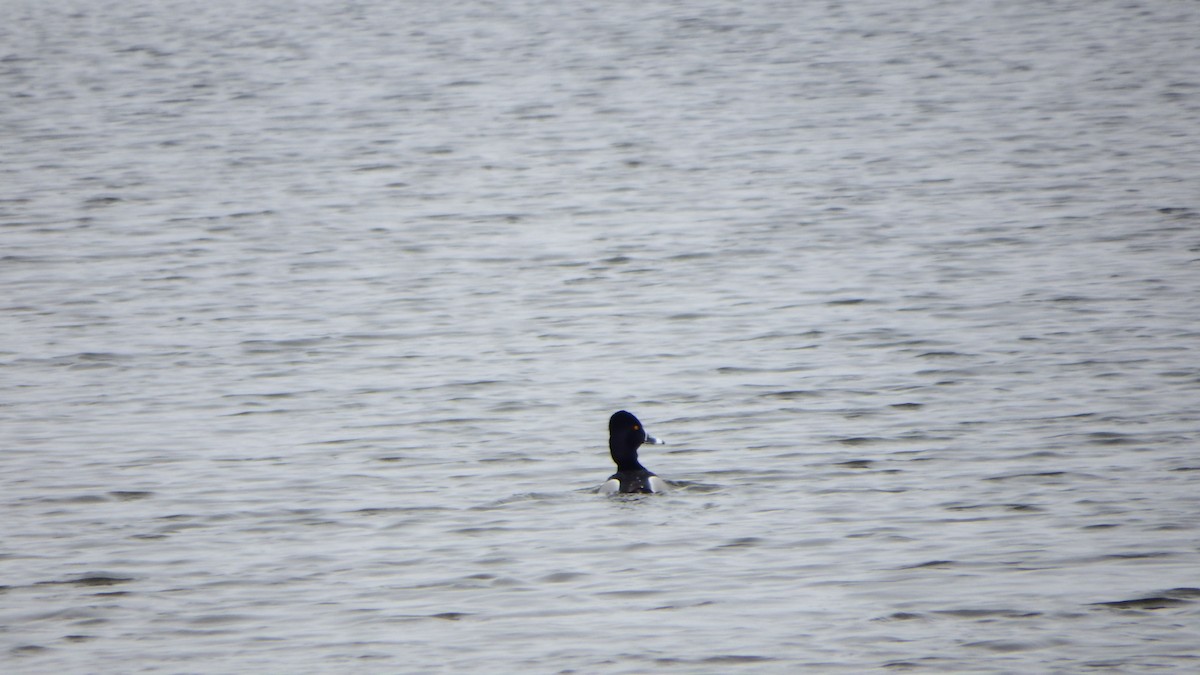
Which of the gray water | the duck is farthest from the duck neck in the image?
the gray water

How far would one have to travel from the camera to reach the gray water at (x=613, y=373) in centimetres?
1058

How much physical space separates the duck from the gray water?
0.26 meters

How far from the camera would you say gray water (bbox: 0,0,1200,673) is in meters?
10.6

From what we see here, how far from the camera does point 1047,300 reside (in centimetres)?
2159

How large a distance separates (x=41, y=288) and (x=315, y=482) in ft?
38.1

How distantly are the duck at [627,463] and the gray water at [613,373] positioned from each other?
10.1 inches

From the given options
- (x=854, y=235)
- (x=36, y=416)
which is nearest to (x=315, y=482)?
(x=36, y=416)

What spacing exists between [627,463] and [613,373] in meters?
5.62

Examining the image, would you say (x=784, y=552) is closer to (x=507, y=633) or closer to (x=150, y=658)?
(x=507, y=633)

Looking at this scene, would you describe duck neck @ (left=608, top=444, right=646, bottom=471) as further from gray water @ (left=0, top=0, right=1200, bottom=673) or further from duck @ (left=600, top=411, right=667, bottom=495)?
gray water @ (left=0, top=0, right=1200, bottom=673)

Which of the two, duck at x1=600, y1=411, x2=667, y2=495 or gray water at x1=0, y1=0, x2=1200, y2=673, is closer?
gray water at x1=0, y1=0, x2=1200, y2=673

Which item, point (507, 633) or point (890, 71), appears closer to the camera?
point (507, 633)

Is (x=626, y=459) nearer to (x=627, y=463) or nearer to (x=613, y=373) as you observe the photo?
(x=627, y=463)

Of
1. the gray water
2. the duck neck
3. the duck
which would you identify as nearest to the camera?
the gray water
